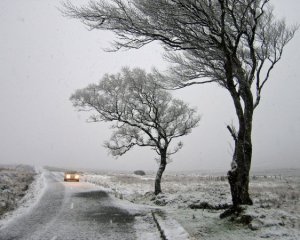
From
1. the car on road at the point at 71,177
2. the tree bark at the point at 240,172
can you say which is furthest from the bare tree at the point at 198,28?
the car on road at the point at 71,177

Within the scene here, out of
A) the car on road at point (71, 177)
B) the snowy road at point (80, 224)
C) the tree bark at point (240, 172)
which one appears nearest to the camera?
the snowy road at point (80, 224)

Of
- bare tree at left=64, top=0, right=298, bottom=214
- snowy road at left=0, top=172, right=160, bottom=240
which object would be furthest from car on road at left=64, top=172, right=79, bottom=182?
bare tree at left=64, top=0, right=298, bottom=214

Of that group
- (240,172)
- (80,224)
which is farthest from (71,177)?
(240,172)

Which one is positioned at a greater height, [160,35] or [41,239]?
[160,35]

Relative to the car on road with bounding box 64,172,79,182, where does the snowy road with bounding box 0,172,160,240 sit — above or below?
below

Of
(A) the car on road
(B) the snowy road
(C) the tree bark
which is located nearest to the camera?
(B) the snowy road

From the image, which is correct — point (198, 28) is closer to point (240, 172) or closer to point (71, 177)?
point (240, 172)

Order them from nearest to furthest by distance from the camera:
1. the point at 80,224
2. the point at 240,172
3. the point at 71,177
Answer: the point at 240,172 → the point at 80,224 → the point at 71,177

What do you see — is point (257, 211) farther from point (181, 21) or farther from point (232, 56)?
point (181, 21)

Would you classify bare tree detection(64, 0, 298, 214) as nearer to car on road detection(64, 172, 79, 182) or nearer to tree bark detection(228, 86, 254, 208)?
tree bark detection(228, 86, 254, 208)

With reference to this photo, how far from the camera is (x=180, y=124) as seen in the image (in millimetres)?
25516

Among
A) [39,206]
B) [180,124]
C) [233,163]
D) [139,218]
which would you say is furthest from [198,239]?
[180,124]

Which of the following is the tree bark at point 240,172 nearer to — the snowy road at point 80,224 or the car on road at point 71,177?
the snowy road at point 80,224

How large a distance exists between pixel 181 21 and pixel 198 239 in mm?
6668
